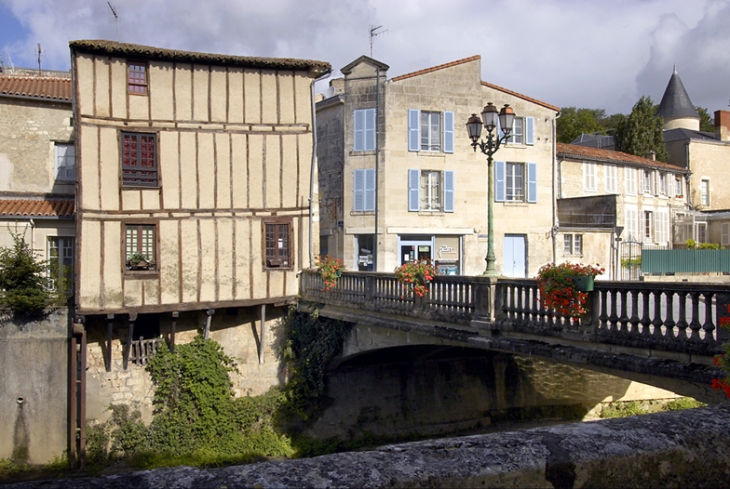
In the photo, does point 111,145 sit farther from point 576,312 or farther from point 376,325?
point 576,312

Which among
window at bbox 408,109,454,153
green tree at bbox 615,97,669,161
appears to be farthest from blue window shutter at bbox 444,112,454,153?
green tree at bbox 615,97,669,161

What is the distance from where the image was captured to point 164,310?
14891mm

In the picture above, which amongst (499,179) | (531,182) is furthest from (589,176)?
(499,179)

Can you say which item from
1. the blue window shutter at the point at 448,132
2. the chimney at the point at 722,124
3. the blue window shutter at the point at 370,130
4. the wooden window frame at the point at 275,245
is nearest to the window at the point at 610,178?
the blue window shutter at the point at 448,132

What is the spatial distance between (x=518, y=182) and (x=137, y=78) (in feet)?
43.9

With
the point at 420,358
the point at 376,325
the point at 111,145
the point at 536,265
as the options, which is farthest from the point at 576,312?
the point at 536,265

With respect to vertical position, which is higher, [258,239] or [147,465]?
[258,239]

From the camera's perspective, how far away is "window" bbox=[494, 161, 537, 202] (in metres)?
22.3

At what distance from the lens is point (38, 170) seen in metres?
17.5

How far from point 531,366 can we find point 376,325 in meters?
7.00

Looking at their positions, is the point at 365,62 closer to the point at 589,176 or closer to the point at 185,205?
the point at 185,205

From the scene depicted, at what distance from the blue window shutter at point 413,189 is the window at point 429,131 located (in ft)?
2.70

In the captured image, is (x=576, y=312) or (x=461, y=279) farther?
(x=461, y=279)

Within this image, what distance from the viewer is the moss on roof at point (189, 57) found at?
561 inches
